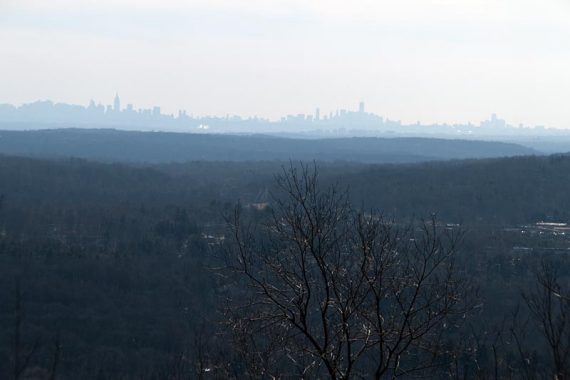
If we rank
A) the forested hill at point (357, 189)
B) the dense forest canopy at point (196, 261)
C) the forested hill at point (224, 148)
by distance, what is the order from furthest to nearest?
the forested hill at point (224, 148), the forested hill at point (357, 189), the dense forest canopy at point (196, 261)

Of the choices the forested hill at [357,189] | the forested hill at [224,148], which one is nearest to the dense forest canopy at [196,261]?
the forested hill at [357,189]

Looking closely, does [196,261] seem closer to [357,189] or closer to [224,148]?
[357,189]

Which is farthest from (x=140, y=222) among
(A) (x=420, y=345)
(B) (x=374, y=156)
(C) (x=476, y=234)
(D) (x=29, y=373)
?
(B) (x=374, y=156)

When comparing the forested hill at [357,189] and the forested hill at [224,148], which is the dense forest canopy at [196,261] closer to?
the forested hill at [357,189]

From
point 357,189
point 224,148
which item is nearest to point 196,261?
point 357,189

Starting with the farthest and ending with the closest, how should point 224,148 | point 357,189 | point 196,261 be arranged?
point 224,148 → point 357,189 → point 196,261

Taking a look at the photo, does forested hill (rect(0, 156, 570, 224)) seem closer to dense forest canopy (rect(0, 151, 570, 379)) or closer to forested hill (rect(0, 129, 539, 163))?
dense forest canopy (rect(0, 151, 570, 379))

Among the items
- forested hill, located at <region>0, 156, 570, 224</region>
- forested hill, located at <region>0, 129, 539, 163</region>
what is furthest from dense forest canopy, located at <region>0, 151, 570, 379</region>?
forested hill, located at <region>0, 129, 539, 163</region>
